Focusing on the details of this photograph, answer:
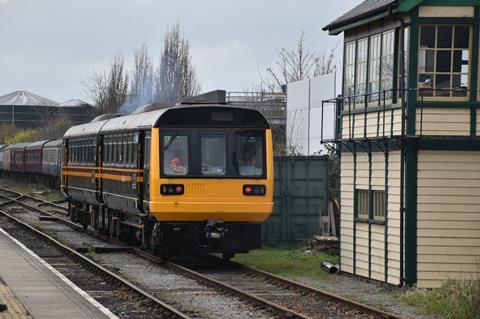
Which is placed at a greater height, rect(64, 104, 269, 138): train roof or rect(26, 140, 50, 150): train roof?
rect(64, 104, 269, 138): train roof

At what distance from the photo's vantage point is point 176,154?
19.2m

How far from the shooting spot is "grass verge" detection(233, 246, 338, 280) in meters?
19.0

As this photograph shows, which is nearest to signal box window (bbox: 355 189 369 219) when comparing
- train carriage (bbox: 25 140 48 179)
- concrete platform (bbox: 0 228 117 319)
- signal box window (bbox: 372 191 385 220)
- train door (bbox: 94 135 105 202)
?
signal box window (bbox: 372 191 385 220)

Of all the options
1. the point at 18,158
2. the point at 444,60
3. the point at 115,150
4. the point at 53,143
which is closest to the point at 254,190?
the point at 444,60

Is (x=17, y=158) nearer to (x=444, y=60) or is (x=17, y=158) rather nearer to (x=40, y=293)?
(x=40, y=293)

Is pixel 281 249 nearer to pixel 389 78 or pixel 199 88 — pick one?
pixel 389 78

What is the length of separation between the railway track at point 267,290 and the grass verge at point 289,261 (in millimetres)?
583

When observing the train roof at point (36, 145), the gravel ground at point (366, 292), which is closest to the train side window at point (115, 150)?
the gravel ground at point (366, 292)

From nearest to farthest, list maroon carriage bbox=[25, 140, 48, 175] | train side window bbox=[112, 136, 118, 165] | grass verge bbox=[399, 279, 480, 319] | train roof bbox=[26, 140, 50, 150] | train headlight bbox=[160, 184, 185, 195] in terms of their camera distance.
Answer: grass verge bbox=[399, 279, 480, 319]
train headlight bbox=[160, 184, 185, 195]
train side window bbox=[112, 136, 118, 165]
maroon carriage bbox=[25, 140, 48, 175]
train roof bbox=[26, 140, 50, 150]

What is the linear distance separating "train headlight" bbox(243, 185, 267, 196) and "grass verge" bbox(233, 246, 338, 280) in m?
1.37

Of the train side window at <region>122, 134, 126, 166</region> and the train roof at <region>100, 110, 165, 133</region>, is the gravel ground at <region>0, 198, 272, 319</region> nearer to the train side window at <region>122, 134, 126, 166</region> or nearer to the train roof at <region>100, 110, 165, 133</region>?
the train side window at <region>122, 134, 126, 166</region>

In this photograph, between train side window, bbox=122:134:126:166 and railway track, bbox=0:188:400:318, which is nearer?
railway track, bbox=0:188:400:318

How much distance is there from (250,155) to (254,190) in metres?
0.62

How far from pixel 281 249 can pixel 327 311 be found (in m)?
9.37
